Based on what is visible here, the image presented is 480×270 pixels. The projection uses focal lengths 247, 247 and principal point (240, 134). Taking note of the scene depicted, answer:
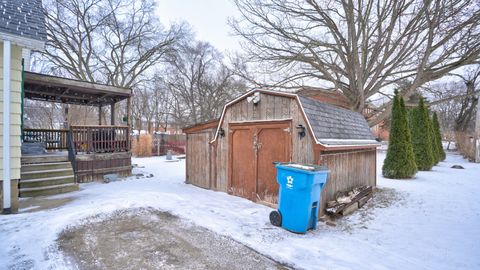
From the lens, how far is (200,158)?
23.9 feet

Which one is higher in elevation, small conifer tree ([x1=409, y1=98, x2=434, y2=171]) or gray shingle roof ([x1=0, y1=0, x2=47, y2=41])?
gray shingle roof ([x1=0, y1=0, x2=47, y2=41])

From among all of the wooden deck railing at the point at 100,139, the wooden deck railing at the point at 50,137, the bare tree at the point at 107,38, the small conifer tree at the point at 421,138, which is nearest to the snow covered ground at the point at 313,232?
the wooden deck railing at the point at 100,139

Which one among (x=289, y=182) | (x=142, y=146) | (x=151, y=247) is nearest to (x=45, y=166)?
(x=151, y=247)

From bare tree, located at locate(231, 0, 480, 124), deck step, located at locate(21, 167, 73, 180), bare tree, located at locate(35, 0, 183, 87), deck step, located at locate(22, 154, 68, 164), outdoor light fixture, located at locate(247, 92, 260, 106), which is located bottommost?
deck step, located at locate(21, 167, 73, 180)

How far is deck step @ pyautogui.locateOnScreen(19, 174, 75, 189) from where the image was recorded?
5742mm

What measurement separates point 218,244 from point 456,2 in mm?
11563

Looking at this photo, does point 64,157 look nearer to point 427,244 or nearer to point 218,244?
point 218,244

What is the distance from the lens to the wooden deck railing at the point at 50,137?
341 inches

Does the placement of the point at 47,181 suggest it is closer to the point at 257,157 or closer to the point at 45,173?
the point at 45,173

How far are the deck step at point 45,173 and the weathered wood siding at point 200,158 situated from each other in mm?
3206

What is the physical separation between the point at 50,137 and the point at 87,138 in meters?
2.32

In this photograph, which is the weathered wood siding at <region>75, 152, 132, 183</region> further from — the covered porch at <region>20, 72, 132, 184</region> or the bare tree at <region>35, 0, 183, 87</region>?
the bare tree at <region>35, 0, 183, 87</region>

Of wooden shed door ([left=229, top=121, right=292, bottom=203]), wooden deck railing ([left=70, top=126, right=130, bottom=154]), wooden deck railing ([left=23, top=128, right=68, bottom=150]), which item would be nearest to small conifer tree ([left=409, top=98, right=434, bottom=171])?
wooden shed door ([left=229, top=121, right=292, bottom=203])

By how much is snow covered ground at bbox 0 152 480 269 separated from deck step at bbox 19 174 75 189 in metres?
0.50
